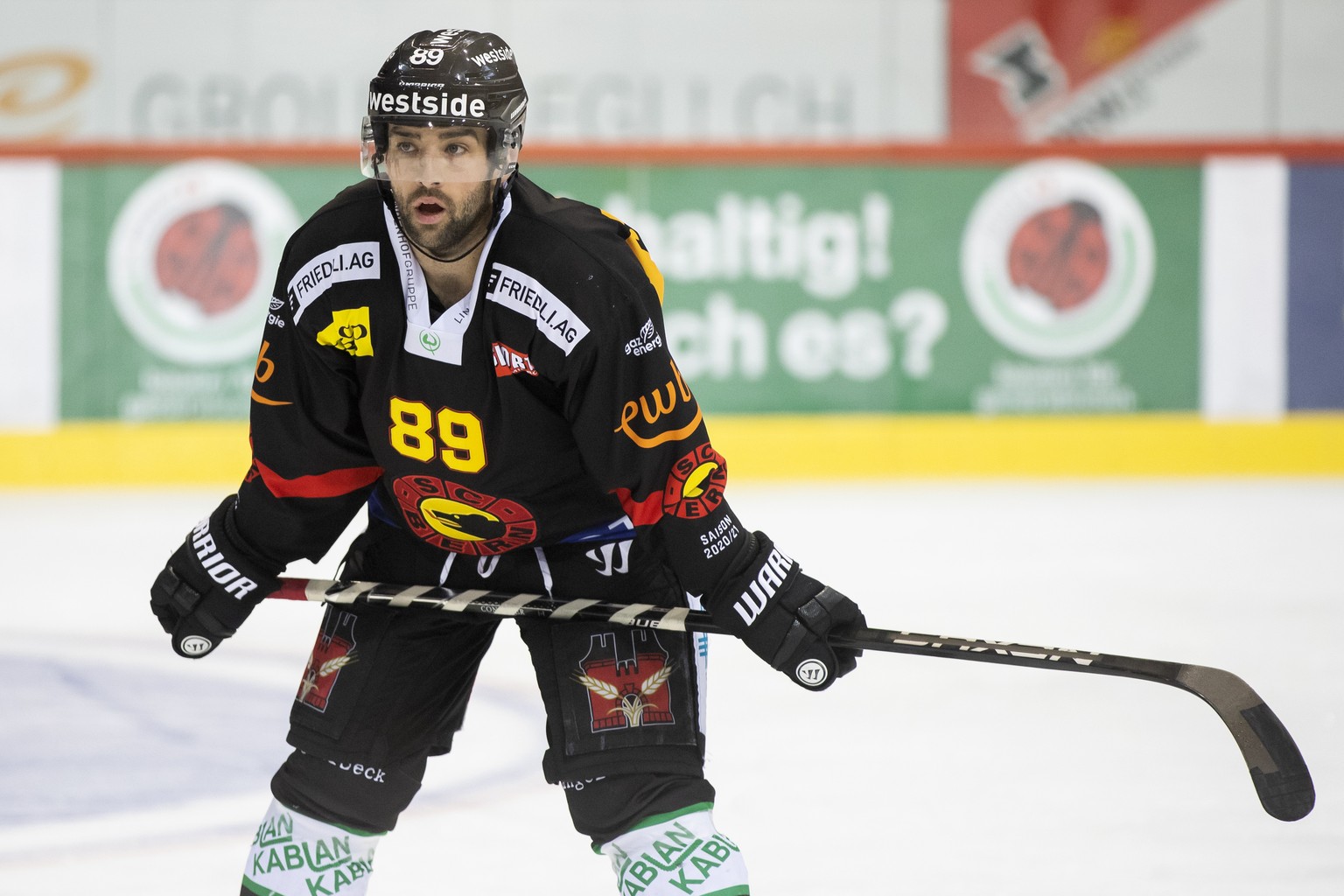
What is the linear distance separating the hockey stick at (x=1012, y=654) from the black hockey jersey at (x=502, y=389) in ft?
0.24

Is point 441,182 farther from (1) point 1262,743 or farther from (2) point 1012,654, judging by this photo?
(1) point 1262,743

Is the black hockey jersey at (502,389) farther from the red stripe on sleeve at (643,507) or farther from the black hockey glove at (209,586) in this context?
the black hockey glove at (209,586)

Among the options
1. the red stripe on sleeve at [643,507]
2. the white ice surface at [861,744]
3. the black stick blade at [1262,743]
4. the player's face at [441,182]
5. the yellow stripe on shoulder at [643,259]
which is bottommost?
the white ice surface at [861,744]

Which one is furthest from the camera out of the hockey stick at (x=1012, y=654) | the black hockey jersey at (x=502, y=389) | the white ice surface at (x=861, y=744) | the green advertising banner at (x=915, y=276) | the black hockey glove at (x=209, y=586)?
the green advertising banner at (x=915, y=276)

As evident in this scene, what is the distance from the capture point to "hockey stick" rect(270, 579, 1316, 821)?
7.01 feet

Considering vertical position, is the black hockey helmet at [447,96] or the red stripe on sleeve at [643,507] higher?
the black hockey helmet at [447,96]

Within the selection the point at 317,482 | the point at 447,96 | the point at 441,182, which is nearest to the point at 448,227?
the point at 441,182

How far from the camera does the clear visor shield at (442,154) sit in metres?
2.07

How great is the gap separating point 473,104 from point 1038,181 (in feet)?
21.3

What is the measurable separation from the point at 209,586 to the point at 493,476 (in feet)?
1.35

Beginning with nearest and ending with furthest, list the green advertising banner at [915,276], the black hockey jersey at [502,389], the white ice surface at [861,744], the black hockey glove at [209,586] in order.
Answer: the black hockey jersey at [502,389], the black hockey glove at [209,586], the white ice surface at [861,744], the green advertising banner at [915,276]

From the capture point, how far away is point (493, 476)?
6.95 ft

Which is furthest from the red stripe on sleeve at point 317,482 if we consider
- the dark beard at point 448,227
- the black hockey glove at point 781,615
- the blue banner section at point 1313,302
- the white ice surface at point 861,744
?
the blue banner section at point 1313,302

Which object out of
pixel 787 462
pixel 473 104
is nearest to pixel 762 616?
pixel 473 104
